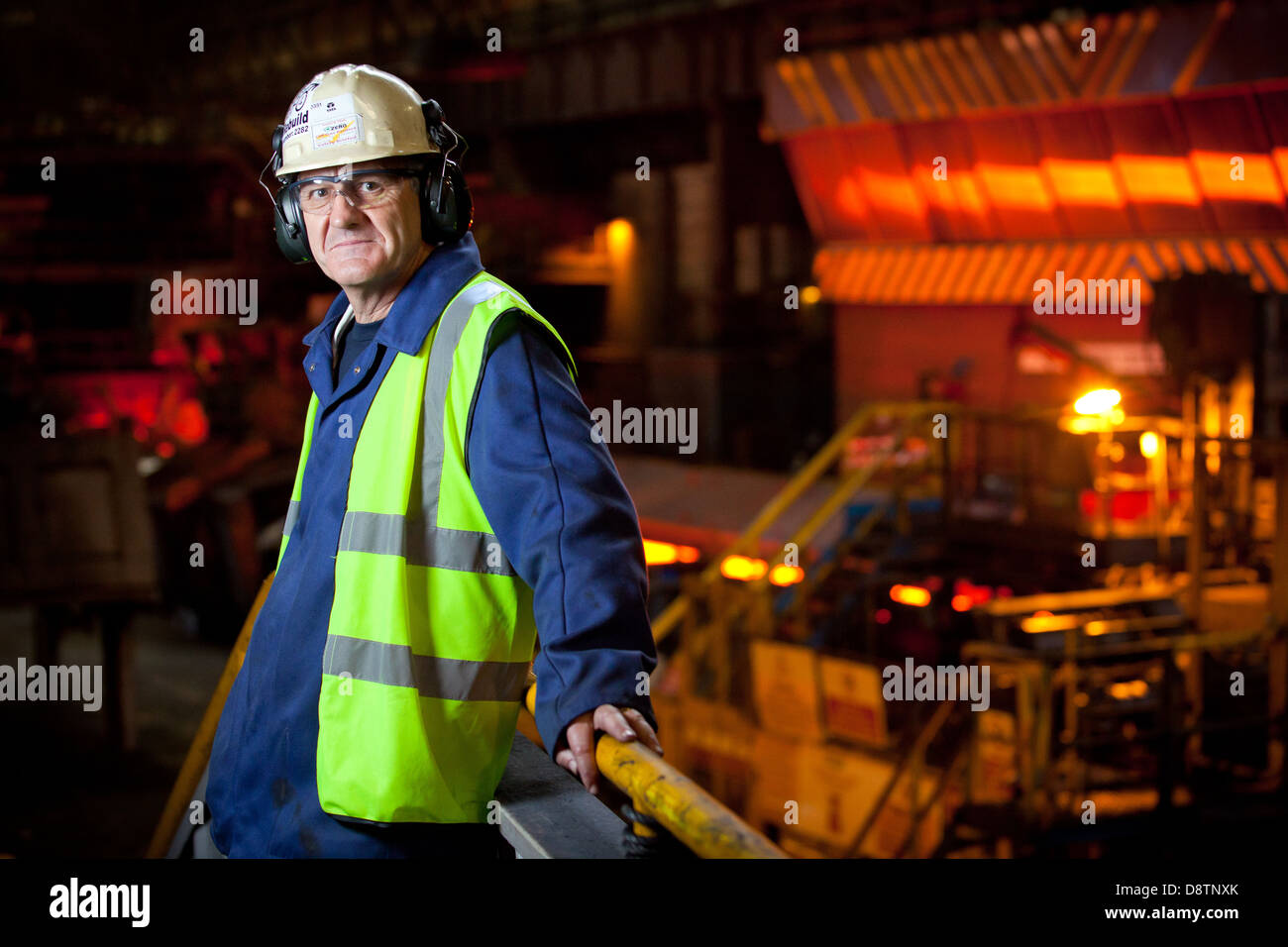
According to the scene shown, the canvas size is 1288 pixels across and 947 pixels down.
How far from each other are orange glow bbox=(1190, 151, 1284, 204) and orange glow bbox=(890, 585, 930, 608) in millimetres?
6566

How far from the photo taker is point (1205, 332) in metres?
9.14

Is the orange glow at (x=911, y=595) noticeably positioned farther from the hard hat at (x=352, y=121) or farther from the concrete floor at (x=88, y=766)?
the hard hat at (x=352, y=121)

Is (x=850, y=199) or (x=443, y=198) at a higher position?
(x=850, y=199)

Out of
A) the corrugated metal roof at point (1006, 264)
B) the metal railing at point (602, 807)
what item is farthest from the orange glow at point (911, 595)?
the metal railing at point (602, 807)

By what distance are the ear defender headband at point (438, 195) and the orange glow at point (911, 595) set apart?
854 centimetres

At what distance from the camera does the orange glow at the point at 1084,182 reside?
597 inches

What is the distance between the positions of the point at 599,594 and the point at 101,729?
9193 millimetres

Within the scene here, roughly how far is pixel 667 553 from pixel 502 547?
13.5 meters

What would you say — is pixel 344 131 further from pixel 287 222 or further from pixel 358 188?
pixel 287 222

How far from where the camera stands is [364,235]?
2.56 metres

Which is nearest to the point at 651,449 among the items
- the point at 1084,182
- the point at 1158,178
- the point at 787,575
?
the point at 1084,182

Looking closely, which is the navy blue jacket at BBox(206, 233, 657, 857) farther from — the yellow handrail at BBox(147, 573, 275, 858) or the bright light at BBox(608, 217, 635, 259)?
the bright light at BBox(608, 217, 635, 259)

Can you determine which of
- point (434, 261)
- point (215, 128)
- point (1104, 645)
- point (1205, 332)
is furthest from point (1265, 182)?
point (215, 128)

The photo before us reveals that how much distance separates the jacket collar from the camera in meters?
2.45
